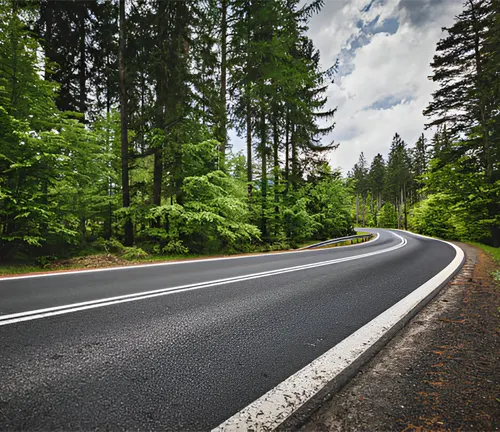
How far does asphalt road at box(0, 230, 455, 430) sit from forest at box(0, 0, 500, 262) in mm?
4917

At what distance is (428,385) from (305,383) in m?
0.91

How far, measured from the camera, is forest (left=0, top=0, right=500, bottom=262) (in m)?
7.82

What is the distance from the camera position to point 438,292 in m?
4.34

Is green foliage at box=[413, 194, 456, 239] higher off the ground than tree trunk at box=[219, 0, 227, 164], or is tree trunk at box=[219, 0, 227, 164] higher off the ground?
tree trunk at box=[219, 0, 227, 164]

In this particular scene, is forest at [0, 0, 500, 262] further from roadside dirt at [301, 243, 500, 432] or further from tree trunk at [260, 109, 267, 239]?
roadside dirt at [301, 243, 500, 432]

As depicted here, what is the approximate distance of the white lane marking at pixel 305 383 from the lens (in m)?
1.36

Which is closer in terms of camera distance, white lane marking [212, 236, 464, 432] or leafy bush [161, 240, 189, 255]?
white lane marking [212, 236, 464, 432]

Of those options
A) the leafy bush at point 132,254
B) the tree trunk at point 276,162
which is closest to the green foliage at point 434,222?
the tree trunk at point 276,162

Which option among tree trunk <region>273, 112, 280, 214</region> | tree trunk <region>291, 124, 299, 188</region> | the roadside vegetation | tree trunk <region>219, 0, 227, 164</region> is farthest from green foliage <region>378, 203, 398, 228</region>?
tree trunk <region>219, 0, 227, 164</region>

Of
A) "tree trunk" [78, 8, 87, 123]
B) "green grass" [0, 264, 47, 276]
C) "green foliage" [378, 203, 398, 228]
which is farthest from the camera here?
"green foliage" [378, 203, 398, 228]

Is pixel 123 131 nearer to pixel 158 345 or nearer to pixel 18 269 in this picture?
pixel 18 269

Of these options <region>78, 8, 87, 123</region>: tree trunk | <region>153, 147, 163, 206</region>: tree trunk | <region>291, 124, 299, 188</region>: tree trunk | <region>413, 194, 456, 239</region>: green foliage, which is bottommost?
<region>413, 194, 456, 239</region>: green foliage

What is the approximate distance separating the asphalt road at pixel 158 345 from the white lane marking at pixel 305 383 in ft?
0.25

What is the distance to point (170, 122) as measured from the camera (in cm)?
1075
